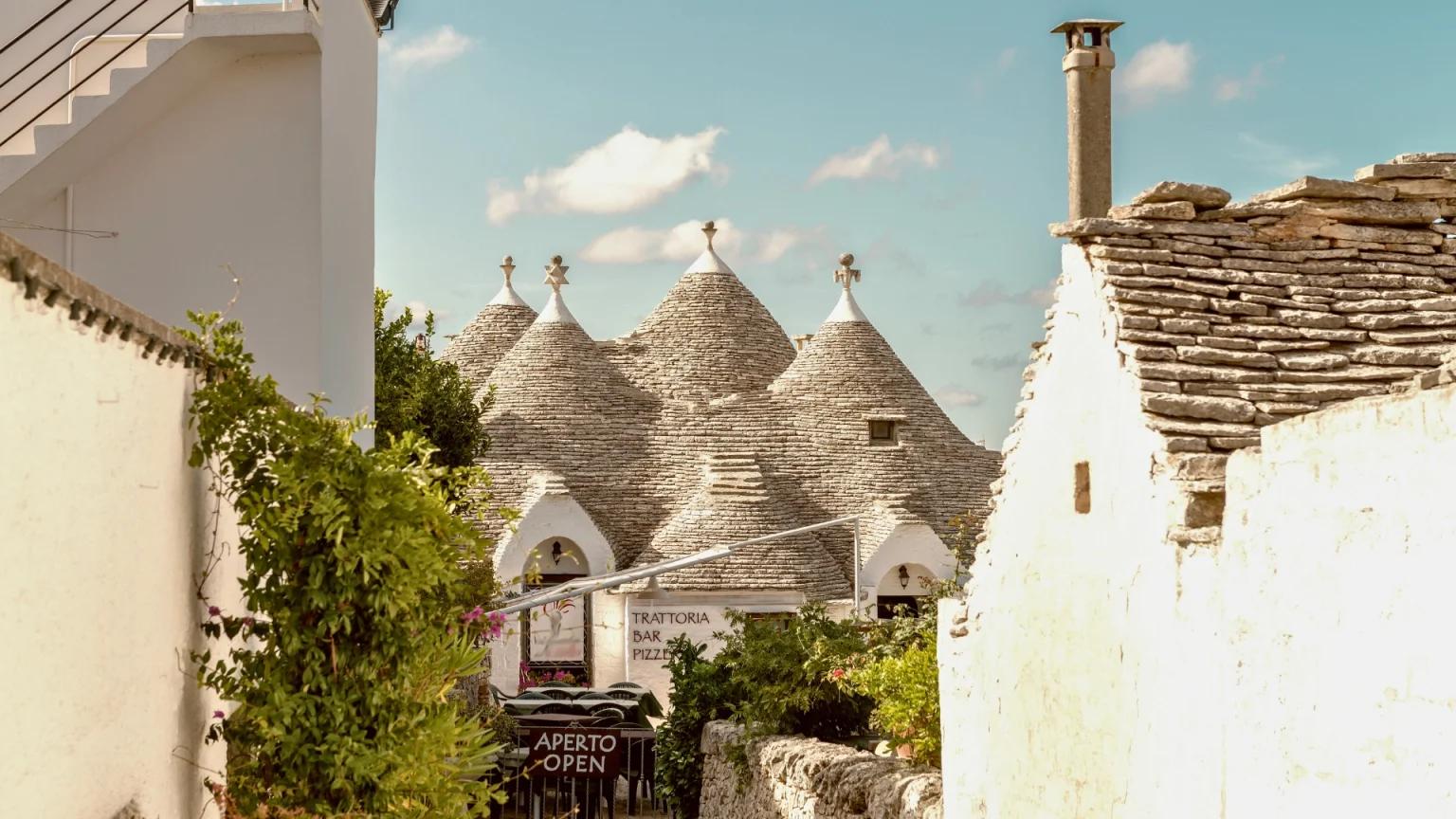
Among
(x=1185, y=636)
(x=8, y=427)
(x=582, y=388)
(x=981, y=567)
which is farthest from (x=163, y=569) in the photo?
(x=582, y=388)

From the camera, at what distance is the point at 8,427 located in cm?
318

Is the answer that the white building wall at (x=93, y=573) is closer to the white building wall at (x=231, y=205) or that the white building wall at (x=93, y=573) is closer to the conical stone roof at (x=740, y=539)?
the white building wall at (x=231, y=205)

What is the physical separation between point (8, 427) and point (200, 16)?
677cm

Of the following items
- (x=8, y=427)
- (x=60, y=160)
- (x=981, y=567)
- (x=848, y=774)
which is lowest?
(x=848, y=774)

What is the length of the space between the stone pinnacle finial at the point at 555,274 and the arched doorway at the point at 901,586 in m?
10.5

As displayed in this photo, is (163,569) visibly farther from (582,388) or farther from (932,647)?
(582,388)

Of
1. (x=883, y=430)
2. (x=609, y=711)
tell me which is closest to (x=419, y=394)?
(x=609, y=711)

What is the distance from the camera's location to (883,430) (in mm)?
33250

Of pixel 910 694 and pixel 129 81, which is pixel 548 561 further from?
pixel 129 81

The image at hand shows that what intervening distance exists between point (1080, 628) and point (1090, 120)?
5476 mm

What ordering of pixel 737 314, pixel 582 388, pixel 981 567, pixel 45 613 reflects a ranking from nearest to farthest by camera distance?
1. pixel 45 613
2. pixel 981 567
3. pixel 582 388
4. pixel 737 314

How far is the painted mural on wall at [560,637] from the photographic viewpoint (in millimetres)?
28500

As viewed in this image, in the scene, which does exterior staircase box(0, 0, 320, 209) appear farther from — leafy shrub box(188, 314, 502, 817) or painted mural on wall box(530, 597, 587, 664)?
painted mural on wall box(530, 597, 587, 664)

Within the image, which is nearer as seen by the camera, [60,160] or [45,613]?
[45,613]
